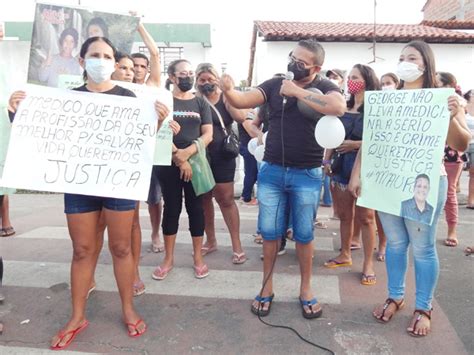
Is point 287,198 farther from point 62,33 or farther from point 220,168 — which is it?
point 62,33

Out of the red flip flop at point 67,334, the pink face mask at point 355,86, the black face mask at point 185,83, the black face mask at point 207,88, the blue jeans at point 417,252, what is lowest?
the red flip flop at point 67,334

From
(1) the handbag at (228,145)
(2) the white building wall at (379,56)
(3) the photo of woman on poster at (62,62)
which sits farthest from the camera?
(2) the white building wall at (379,56)

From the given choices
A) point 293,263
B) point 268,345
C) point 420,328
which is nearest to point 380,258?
point 293,263

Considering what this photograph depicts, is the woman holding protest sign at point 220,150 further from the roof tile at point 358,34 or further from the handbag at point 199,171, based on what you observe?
the roof tile at point 358,34

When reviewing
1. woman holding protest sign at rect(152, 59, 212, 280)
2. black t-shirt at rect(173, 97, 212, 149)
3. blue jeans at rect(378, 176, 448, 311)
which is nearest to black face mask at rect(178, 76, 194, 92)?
woman holding protest sign at rect(152, 59, 212, 280)

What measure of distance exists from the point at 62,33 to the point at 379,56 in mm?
12932

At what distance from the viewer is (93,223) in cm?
262

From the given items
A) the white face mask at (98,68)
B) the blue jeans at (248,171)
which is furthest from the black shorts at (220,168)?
the blue jeans at (248,171)

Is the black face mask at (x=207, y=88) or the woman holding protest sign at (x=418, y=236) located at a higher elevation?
the black face mask at (x=207, y=88)

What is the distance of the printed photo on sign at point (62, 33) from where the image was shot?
331 centimetres

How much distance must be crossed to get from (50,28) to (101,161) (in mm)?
1541

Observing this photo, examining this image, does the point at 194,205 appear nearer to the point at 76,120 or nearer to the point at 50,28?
the point at 76,120

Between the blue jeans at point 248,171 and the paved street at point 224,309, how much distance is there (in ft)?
7.97

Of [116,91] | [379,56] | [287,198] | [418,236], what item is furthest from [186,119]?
[379,56]
